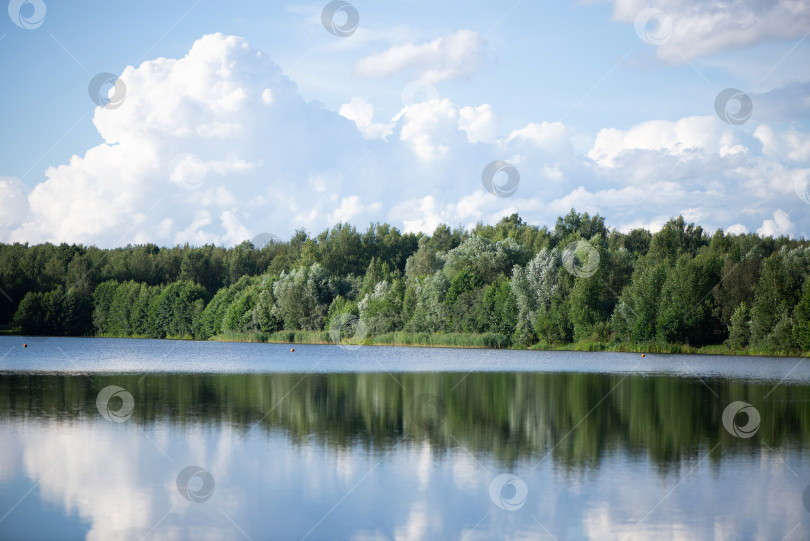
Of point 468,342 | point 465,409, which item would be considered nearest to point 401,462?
point 465,409

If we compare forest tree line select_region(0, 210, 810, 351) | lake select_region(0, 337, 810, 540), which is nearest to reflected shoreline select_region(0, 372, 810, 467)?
lake select_region(0, 337, 810, 540)

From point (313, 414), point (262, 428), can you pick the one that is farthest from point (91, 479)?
point (313, 414)

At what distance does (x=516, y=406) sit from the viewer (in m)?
28.6

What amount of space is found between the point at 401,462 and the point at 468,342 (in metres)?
64.4

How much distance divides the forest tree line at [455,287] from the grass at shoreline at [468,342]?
2.64ft

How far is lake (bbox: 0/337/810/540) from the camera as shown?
44.0 ft

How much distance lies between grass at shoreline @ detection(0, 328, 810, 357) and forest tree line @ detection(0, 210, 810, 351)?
0.80 metres

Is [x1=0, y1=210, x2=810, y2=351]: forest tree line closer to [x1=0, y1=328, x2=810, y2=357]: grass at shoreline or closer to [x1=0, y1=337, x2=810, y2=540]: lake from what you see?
[x1=0, y1=328, x2=810, y2=357]: grass at shoreline

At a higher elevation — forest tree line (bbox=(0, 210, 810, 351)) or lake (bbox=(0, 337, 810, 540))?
forest tree line (bbox=(0, 210, 810, 351))

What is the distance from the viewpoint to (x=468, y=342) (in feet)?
269

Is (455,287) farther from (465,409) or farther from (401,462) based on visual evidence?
(401,462)

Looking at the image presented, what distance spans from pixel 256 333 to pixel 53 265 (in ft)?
150

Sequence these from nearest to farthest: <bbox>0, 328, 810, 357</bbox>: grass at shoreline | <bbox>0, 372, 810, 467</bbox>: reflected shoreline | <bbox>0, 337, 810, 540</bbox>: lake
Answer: <bbox>0, 337, 810, 540</bbox>: lake → <bbox>0, 372, 810, 467</bbox>: reflected shoreline → <bbox>0, 328, 810, 357</bbox>: grass at shoreline

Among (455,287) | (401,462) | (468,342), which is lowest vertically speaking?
(401,462)
